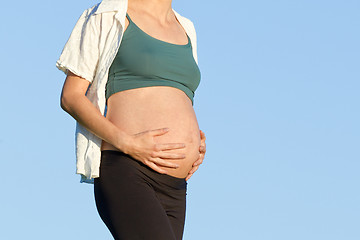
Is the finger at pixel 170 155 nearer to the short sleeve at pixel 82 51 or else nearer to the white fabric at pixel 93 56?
the white fabric at pixel 93 56

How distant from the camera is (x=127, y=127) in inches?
139

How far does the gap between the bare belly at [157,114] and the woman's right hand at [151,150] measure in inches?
2.1

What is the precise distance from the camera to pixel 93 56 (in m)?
3.65

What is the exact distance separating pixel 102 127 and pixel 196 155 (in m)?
0.63

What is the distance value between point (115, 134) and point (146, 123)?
0.63 ft

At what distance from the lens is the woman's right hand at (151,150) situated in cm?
343

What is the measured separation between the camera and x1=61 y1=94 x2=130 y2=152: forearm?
3430 mm

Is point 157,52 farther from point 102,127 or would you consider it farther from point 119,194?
point 119,194

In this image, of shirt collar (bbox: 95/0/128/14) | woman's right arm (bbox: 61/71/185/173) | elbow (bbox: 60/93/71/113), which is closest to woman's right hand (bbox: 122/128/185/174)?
woman's right arm (bbox: 61/71/185/173)

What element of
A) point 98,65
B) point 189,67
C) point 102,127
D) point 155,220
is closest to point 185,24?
point 189,67

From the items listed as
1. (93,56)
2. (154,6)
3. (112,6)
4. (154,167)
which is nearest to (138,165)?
(154,167)

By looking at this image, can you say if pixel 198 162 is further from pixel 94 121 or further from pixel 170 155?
pixel 94 121

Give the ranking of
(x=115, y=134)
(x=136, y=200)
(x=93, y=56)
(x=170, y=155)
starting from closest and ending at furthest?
(x=136, y=200), (x=115, y=134), (x=170, y=155), (x=93, y=56)

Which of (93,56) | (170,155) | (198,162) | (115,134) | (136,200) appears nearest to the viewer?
(136,200)
